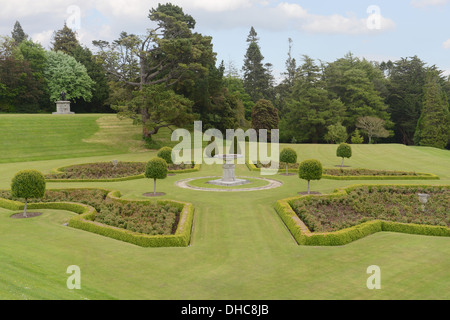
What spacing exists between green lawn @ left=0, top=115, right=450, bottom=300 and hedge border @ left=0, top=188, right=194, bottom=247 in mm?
389

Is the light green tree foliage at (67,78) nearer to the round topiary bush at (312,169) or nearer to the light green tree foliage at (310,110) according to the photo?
the light green tree foliage at (310,110)

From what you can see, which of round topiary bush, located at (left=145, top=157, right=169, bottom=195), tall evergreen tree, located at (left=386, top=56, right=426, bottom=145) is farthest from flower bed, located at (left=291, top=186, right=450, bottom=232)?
tall evergreen tree, located at (left=386, top=56, right=426, bottom=145)

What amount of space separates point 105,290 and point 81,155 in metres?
35.8

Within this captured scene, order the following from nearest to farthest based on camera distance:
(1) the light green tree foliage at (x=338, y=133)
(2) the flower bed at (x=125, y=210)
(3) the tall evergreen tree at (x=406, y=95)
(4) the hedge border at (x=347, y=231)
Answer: (4) the hedge border at (x=347, y=231)
(2) the flower bed at (x=125, y=210)
(1) the light green tree foliage at (x=338, y=133)
(3) the tall evergreen tree at (x=406, y=95)

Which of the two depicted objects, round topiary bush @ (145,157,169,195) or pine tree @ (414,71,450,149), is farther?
pine tree @ (414,71,450,149)

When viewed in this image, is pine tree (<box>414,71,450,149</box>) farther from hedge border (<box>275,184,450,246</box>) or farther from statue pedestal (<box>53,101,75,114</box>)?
statue pedestal (<box>53,101,75,114</box>)

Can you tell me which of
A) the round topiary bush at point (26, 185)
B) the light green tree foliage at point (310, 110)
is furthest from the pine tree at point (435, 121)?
the round topiary bush at point (26, 185)

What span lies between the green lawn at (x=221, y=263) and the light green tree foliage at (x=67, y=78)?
53419mm

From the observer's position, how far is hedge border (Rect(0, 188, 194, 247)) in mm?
13523

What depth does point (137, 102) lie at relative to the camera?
44375 mm

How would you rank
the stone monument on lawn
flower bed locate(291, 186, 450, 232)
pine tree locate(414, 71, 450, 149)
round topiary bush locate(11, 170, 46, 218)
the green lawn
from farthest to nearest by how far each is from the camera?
pine tree locate(414, 71, 450, 149) < the stone monument on lawn < round topiary bush locate(11, 170, 46, 218) < flower bed locate(291, 186, 450, 232) < the green lawn

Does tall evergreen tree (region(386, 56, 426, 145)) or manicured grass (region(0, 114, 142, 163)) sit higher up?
tall evergreen tree (region(386, 56, 426, 145))

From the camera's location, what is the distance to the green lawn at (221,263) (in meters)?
9.52
